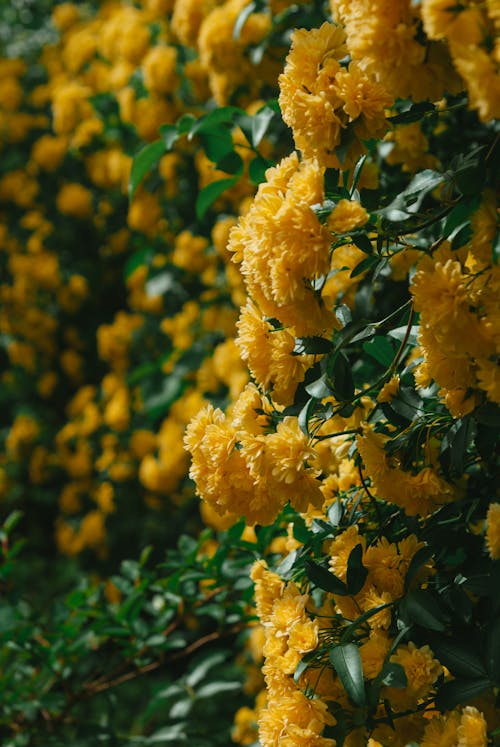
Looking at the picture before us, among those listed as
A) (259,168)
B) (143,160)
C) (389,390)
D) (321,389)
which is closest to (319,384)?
(321,389)

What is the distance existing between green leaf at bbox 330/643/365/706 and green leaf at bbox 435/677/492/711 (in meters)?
0.09

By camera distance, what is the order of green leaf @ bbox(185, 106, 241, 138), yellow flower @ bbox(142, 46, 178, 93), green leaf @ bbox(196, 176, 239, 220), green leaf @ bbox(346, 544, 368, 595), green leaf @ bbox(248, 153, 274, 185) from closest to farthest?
green leaf @ bbox(346, 544, 368, 595)
green leaf @ bbox(248, 153, 274, 185)
green leaf @ bbox(185, 106, 241, 138)
green leaf @ bbox(196, 176, 239, 220)
yellow flower @ bbox(142, 46, 178, 93)

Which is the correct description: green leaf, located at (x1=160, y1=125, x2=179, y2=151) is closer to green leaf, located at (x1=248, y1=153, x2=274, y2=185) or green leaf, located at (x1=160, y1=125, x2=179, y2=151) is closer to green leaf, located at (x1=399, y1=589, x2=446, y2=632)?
green leaf, located at (x1=248, y1=153, x2=274, y2=185)

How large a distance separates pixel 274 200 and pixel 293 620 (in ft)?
1.70

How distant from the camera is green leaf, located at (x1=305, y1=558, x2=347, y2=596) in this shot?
1.04 m

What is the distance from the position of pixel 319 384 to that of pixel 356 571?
0.80 feet

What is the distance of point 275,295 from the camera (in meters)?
0.93

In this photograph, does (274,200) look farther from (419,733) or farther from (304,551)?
(419,733)

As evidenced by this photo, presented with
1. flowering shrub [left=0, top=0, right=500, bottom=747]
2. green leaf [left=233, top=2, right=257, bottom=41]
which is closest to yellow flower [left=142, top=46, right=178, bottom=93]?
flowering shrub [left=0, top=0, right=500, bottom=747]

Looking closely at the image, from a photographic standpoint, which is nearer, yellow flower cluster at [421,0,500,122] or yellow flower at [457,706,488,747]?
yellow flower cluster at [421,0,500,122]

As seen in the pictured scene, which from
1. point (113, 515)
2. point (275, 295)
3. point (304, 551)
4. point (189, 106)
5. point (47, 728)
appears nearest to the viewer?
point (275, 295)

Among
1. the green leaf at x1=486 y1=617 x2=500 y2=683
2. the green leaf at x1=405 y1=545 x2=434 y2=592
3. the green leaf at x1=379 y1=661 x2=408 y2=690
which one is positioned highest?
the green leaf at x1=405 y1=545 x2=434 y2=592

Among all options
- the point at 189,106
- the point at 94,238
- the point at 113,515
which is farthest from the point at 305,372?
the point at 94,238

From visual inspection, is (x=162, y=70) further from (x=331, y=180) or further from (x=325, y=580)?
(x=325, y=580)
